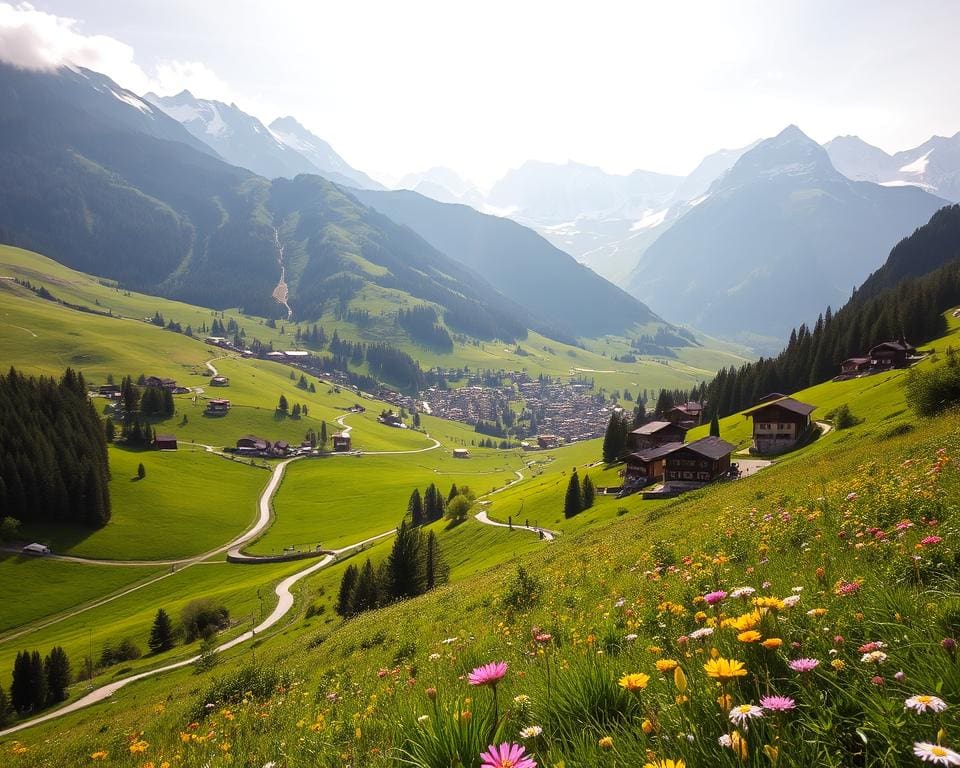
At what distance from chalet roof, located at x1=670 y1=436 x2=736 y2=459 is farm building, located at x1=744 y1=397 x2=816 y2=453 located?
11.0 meters

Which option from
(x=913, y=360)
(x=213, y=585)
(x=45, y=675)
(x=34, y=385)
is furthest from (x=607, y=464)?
(x=34, y=385)

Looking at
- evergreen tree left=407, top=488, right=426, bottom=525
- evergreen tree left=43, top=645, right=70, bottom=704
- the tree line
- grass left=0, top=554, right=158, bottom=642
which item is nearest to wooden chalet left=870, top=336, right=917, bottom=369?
evergreen tree left=407, top=488, right=426, bottom=525

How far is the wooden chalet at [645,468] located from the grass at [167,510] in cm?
8770

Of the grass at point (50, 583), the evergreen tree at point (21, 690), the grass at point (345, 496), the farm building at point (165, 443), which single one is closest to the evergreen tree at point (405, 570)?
the evergreen tree at point (21, 690)

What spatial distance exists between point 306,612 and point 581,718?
65463 millimetres

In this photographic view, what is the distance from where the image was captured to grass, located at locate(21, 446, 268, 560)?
103 metres

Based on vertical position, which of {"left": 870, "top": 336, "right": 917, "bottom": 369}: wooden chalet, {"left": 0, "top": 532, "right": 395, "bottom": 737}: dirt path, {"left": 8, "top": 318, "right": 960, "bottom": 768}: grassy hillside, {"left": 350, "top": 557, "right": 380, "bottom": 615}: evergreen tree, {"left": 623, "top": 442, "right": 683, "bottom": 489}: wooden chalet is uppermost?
{"left": 870, "top": 336, "right": 917, "bottom": 369}: wooden chalet

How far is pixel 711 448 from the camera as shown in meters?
65.6

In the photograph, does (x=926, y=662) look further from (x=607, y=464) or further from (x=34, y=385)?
(x=34, y=385)

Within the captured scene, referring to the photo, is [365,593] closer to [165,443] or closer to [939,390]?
[939,390]

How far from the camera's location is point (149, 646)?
63.8 metres

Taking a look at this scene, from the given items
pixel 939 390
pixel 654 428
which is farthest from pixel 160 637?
pixel 654 428

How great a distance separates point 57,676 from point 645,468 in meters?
73.3

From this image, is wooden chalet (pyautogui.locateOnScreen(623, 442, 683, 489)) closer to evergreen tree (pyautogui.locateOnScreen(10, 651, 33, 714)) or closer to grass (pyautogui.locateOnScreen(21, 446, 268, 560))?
evergreen tree (pyautogui.locateOnScreen(10, 651, 33, 714))
